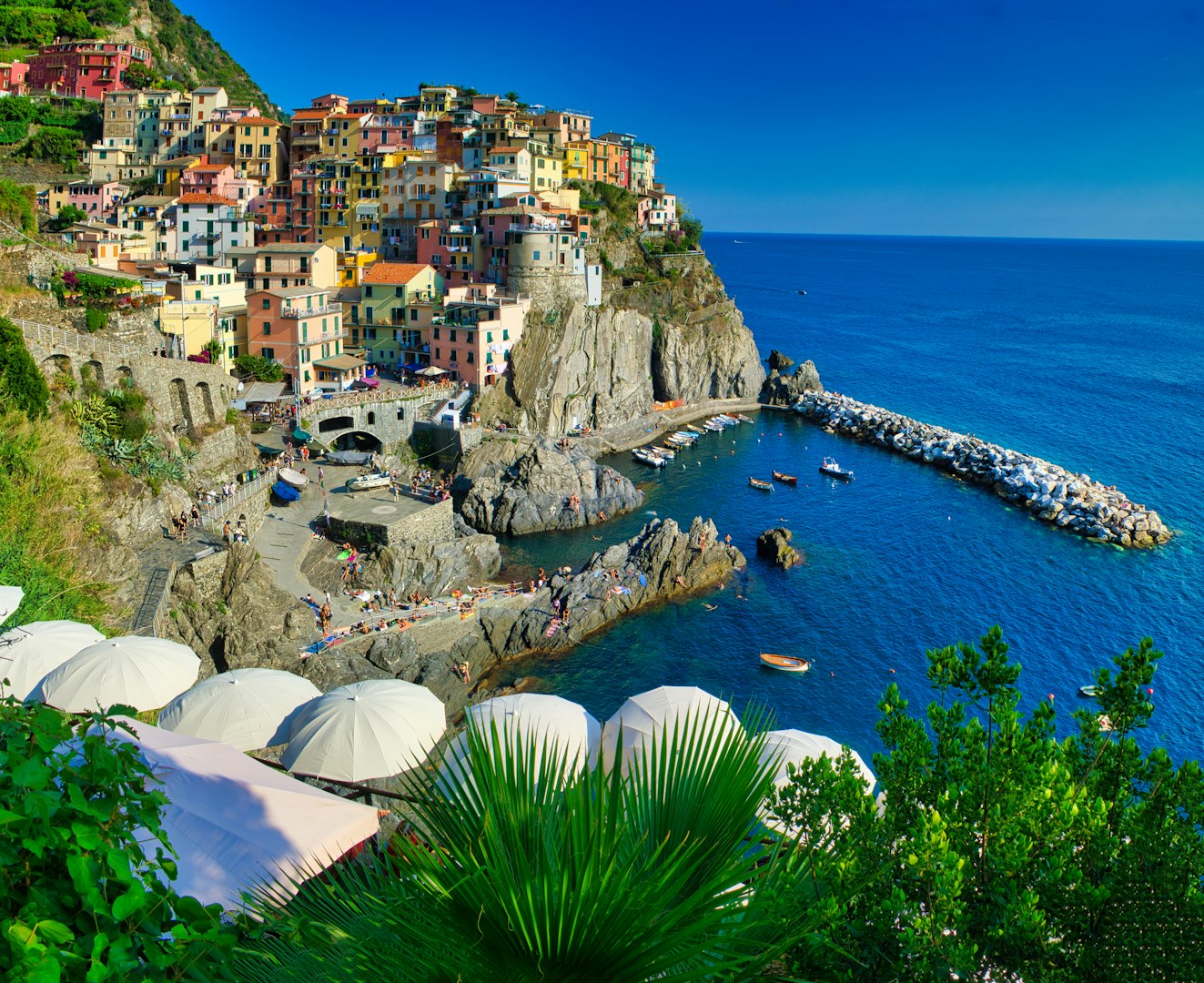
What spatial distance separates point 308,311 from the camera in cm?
4769

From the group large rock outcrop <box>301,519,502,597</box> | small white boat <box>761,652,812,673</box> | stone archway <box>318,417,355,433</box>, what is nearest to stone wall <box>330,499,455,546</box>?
large rock outcrop <box>301,519,502,597</box>

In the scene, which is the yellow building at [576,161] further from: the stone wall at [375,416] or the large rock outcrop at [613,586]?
the large rock outcrop at [613,586]

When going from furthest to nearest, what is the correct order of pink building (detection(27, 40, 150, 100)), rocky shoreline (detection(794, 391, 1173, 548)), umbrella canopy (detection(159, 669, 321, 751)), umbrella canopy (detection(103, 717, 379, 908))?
pink building (detection(27, 40, 150, 100)) < rocky shoreline (detection(794, 391, 1173, 548)) < umbrella canopy (detection(159, 669, 321, 751)) < umbrella canopy (detection(103, 717, 379, 908))

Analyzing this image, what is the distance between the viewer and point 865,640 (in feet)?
103

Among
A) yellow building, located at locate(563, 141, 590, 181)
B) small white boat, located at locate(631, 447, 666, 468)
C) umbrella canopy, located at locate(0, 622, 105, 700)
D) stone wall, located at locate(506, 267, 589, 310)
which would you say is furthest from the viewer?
yellow building, located at locate(563, 141, 590, 181)

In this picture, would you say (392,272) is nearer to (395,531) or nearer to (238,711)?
(395,531)

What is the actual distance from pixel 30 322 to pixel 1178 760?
36.2 metres

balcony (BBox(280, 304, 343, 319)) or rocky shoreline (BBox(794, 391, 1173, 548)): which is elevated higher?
balcony (BBox(280, 304, 343, 319))

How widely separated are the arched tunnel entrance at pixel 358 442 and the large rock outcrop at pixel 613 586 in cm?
1512

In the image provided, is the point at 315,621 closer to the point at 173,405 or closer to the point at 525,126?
the point at 173,405

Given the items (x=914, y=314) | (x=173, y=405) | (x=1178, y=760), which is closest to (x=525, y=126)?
(x=173, y=405)

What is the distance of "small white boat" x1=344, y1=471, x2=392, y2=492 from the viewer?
122 feet

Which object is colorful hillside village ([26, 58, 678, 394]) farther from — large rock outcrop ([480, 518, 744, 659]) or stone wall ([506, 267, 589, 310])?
large rock outcrop ([480, 518, 744, 659])

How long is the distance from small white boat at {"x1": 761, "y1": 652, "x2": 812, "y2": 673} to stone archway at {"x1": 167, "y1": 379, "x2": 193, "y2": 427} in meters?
22.2
